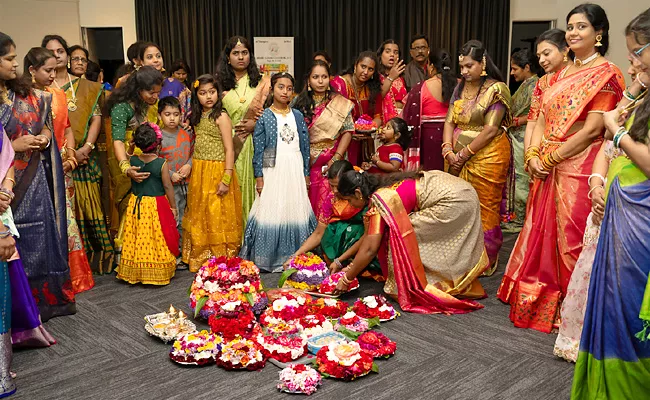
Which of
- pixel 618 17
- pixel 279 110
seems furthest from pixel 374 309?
pixel 618 17

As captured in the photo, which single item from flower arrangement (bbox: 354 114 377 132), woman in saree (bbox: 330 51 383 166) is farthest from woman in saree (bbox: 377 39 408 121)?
flower arrangement (bbox: 354 114 377 132)

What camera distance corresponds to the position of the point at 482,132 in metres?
4.37

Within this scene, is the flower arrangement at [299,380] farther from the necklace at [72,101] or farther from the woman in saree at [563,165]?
the necklace at [72,101]

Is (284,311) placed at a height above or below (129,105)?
below

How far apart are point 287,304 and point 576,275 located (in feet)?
5.06

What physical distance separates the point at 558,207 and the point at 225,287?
1.96 m

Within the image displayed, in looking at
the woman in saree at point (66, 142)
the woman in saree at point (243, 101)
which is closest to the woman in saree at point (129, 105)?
the woman in saree at point (66, 142)

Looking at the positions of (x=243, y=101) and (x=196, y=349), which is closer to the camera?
(x=196, y=349)

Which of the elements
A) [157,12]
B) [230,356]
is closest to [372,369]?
[230,356]

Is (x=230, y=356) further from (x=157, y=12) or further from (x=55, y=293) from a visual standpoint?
(x=157, y=12)

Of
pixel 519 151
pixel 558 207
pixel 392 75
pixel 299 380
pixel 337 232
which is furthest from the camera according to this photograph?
pixel 519 151

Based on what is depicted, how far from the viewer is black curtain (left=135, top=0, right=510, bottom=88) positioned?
28.3ft

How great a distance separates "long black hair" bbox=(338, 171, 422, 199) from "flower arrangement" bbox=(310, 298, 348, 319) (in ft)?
2.18

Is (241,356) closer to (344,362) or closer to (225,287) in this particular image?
(344,362)
